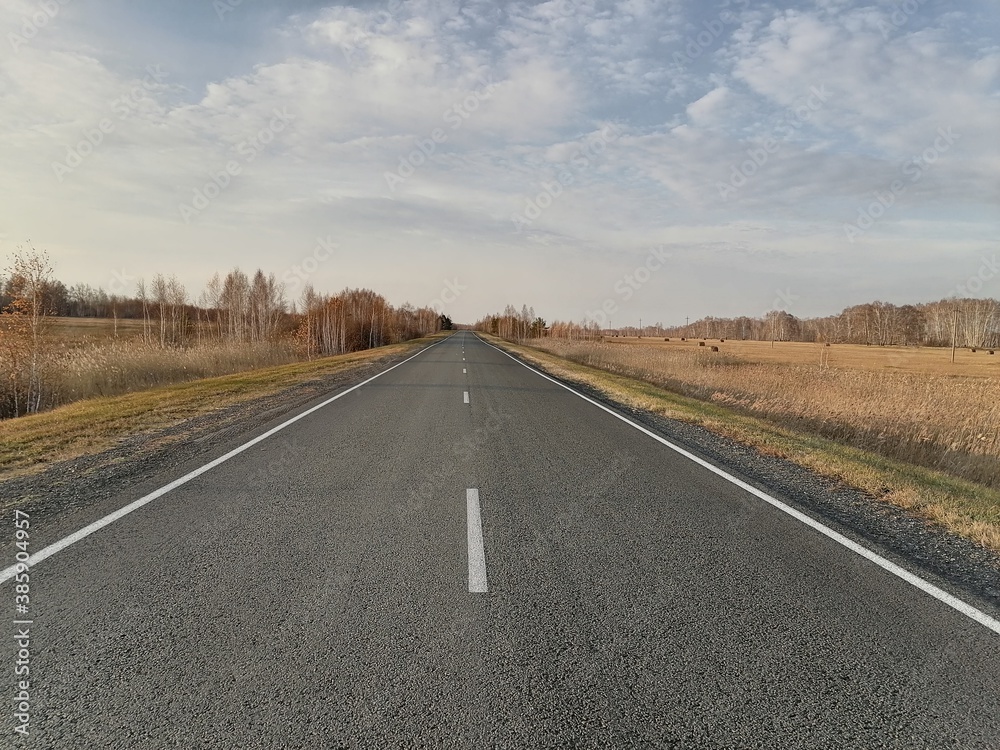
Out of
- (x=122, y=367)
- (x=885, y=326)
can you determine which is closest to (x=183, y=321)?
(x=122, y=367)

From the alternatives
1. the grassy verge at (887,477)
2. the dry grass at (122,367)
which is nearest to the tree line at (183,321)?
the dry grass at (122,367)

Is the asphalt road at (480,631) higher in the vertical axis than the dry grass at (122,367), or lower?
lower

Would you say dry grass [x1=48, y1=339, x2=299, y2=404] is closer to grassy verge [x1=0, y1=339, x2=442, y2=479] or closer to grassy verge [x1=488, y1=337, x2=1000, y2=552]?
grassy verge [x1=0, y1=339, x2=442, y2=479]

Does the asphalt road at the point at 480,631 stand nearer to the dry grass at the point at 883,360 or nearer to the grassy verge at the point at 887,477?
the grassy verge at the point at 887,477

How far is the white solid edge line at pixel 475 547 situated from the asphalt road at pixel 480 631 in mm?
29

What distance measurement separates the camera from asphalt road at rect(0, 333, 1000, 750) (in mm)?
2352

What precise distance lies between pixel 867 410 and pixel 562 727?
15270mm

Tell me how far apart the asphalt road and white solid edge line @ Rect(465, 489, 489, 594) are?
29 millimetres

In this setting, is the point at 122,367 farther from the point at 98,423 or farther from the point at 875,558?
the point at 875,558

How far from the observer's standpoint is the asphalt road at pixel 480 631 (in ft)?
7.72

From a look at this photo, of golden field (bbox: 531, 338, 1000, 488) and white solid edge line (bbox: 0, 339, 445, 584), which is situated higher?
white solid edge line (bbox: 0, 339, 445, 584)

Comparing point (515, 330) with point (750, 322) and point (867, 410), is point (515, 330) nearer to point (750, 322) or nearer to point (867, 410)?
point (750, 322)

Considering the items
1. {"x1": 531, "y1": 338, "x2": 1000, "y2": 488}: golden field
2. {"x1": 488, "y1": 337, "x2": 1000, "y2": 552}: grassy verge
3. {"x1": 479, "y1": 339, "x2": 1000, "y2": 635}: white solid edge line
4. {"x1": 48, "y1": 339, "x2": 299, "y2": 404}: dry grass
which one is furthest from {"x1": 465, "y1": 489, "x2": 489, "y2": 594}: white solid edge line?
{"x1": 48, "y1": 339, "x2": 299, "y2": 404}: dry grass

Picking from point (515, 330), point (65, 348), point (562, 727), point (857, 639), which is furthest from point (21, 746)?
point (515, 330)
